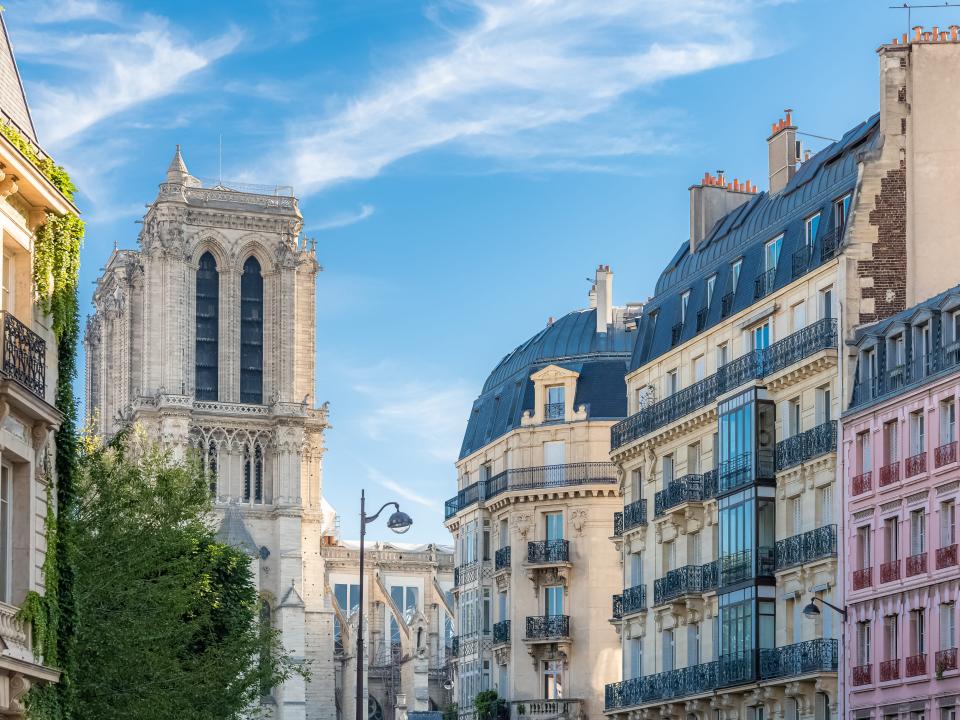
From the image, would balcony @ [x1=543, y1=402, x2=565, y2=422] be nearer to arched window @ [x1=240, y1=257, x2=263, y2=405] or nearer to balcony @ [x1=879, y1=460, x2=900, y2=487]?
balcony @ [x1=879, y1=460, x2=900, y2=487]

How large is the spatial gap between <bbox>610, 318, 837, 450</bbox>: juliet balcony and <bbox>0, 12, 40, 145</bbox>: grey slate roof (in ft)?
80.4

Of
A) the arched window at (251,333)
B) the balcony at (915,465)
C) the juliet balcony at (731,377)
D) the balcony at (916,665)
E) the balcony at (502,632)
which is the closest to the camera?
the balcony at (916,665)

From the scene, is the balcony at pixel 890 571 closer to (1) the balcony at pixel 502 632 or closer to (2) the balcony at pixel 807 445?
(2) the balcony at pixel 807 445

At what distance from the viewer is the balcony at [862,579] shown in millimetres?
46219

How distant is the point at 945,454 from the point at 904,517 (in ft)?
7.42

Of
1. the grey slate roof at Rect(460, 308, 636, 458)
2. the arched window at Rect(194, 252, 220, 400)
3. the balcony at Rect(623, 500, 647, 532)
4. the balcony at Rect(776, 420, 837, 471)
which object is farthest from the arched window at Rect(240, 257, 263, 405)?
the balcony at Rect(776, 420, 837, 471)

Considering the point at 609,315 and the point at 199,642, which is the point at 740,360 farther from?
the point at 609,315

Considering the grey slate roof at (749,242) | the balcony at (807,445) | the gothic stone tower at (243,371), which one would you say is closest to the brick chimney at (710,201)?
the grey slate roof at (749,242)

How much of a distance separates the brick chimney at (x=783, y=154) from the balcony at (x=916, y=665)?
15.6 meters

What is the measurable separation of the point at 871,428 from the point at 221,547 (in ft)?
66.2

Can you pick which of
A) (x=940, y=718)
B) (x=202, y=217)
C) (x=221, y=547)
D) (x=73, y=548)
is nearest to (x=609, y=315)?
(x=221, y=547)

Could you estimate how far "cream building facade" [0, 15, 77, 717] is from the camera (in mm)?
25625

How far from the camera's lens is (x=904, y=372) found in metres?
45.7

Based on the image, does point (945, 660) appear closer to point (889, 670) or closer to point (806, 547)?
point (889, 670)
